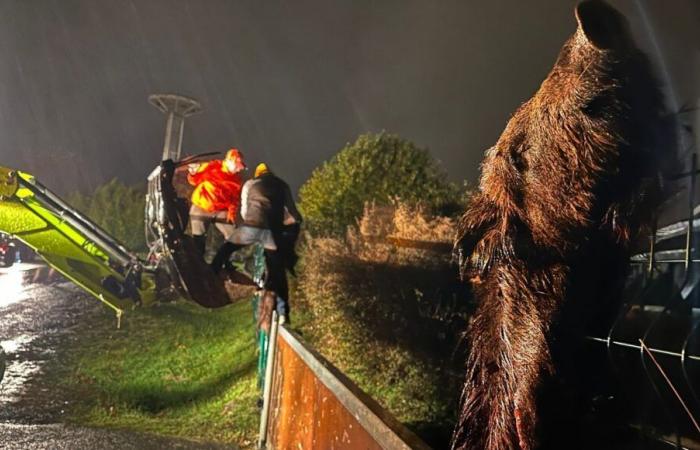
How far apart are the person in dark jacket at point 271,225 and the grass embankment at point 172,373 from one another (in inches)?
63.8

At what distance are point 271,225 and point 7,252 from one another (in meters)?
6.65

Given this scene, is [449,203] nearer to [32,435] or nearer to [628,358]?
[32,435]

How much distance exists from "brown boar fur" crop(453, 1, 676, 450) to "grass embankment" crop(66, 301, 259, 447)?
16.8 ft

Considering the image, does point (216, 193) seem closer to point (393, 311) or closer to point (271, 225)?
point (271, 225)

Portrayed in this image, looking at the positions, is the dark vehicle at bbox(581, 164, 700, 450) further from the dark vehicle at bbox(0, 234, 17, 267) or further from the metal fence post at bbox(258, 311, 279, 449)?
the dark vehicle at bbox(0, 234, 17, 267)

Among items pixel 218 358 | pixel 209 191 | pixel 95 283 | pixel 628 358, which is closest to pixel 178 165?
pixel 209 191

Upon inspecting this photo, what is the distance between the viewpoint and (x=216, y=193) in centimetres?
853

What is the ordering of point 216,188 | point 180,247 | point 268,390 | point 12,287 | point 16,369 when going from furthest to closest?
1. point 12,287
2. point 16,369
3. point 180,247
4. point 216,188
5. point 268,390

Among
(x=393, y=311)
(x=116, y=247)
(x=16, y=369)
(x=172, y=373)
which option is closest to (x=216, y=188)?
(x=116, y=247)

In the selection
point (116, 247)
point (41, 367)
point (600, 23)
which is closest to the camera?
point (600, 23)

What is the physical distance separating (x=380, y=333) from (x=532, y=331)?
17.4ft

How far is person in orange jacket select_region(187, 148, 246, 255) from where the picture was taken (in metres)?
8.44

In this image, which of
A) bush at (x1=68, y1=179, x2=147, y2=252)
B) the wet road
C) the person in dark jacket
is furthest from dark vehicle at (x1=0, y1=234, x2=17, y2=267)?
bush at (x1=68, y1=179, x2=147, y2=252)

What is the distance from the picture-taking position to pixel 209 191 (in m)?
8.52
